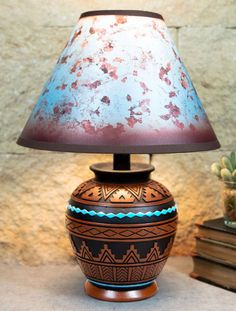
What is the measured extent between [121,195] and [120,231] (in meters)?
0.07

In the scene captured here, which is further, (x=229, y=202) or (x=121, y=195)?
(x=229, y=202)

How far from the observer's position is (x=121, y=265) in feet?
4.07

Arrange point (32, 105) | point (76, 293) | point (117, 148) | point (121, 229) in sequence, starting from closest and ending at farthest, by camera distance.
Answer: point (117, 148), point (121, 229), point (76, 293), point (32, 105)

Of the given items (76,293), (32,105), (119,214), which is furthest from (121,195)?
(32,105)

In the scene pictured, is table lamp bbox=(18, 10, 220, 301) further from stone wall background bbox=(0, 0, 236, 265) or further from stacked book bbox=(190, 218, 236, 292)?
stone wall background bbox=(0, 0, 236, 265)

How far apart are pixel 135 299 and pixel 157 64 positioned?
50 cm

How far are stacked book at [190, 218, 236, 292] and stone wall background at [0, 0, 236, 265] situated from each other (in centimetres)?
19

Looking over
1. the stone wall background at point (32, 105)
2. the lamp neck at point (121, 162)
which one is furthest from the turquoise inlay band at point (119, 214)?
the stone wall background at point (32, 105)

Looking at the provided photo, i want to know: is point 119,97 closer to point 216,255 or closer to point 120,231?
point 120,231

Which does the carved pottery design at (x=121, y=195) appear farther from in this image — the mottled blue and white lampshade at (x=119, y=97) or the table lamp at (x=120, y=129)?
the mottled blue and white lampshade at (x=119, y=97)

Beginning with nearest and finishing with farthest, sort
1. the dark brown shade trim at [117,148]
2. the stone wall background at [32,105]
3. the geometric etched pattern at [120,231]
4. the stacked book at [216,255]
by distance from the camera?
the dark brown shade trim at [117,148], the geometric etched pattern at [120,231], the stacked book at [216,255], the stone wall background at [32,105]

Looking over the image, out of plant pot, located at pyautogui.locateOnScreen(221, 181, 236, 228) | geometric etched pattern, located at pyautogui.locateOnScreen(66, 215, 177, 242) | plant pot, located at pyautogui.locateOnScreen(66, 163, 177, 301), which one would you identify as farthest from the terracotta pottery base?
plant pot, located at pyautogui.locateOnScreen(221, 181, 236, 228)

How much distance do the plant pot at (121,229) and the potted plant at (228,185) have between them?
17 cm

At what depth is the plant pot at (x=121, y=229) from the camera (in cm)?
122
